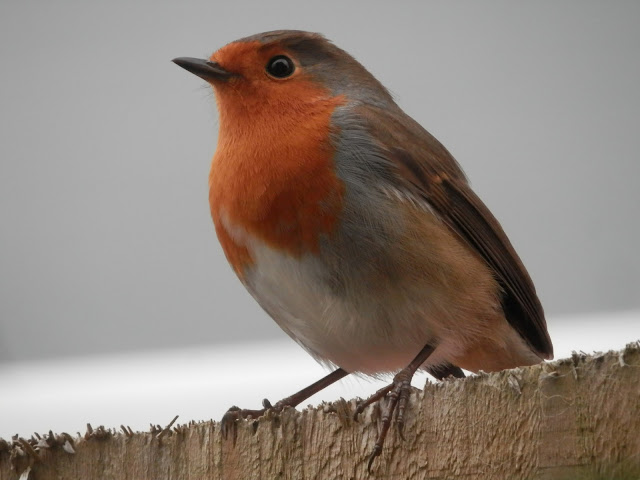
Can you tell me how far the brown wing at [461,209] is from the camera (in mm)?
3713

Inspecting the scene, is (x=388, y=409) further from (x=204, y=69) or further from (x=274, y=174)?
(x=204, y=69)

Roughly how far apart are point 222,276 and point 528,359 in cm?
208

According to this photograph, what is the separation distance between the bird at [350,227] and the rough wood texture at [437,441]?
1.04 feet

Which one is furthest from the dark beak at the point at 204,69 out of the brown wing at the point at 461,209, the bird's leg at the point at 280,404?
the bird's leg at the point at 280,404

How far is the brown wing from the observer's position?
12.2 feet

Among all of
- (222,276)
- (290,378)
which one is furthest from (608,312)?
(222,276)

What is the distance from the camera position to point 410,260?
131 inches

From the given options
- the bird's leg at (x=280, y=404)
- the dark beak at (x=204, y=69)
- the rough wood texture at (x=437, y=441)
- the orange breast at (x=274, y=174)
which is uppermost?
the dark beak at (x=204, y=69)

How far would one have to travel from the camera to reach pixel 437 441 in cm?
235

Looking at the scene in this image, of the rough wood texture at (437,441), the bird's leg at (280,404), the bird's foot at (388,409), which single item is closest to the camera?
the rough wood texture at (437,441)

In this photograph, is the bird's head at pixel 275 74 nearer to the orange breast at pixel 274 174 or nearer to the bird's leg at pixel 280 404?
the orange breast at pixel 274 174

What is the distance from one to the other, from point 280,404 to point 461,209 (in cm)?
110

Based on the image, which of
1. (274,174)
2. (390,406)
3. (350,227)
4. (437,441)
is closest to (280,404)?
(350,227)

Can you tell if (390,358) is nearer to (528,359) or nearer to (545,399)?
(528,359)
